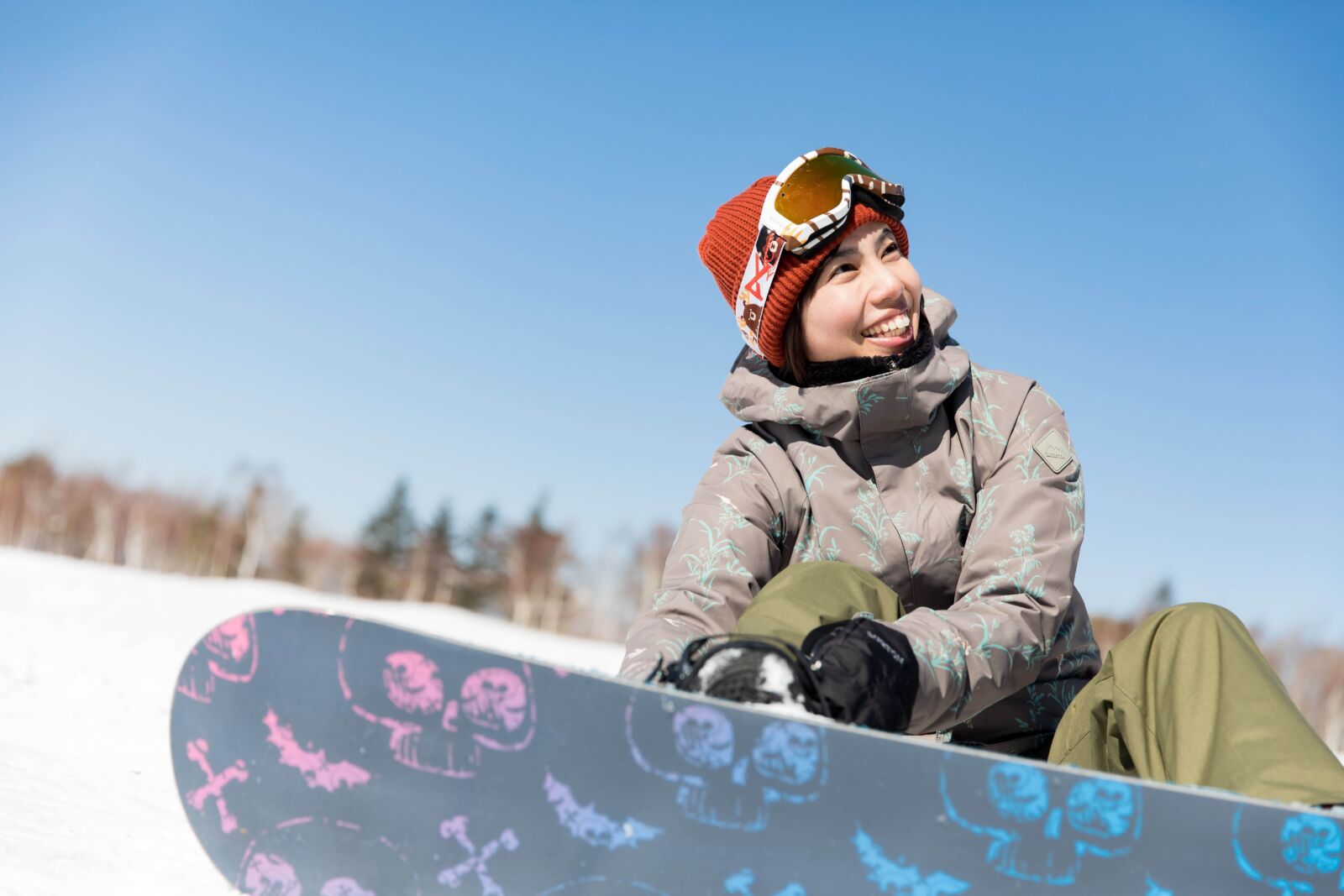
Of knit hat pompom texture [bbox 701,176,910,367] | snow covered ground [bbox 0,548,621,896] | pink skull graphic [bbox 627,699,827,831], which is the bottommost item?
snow covered ground [bbox 0,548,621,896]

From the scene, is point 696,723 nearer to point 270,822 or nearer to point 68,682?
point 270,822

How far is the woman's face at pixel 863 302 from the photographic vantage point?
185cm

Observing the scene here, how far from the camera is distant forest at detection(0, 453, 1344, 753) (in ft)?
116

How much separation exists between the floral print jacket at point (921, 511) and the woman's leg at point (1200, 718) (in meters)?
0.14

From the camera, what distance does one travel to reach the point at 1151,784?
0.98 meters

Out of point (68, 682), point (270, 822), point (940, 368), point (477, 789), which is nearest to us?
point (477, 789)

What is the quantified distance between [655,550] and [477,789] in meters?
34.1

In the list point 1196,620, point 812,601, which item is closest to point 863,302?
point 812,601

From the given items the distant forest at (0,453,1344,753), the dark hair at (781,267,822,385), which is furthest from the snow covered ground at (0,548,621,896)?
the distant forest at (0,453,1344,753)

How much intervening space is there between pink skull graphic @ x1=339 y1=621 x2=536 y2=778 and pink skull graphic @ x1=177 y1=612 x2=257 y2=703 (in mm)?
170

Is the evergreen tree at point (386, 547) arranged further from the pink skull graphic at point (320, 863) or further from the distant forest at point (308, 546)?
the pink skull graphic at point (320, 863)

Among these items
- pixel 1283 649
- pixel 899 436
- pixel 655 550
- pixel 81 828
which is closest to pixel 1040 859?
pixel 899 436

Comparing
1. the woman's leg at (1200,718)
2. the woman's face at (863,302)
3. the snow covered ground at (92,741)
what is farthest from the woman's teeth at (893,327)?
the snow covered ground at (92,741)

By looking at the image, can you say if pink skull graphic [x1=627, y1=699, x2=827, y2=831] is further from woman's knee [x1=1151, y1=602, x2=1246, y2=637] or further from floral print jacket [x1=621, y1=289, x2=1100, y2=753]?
woman's knee [x1=1151, y1=602, x2=1246, y2=637]
